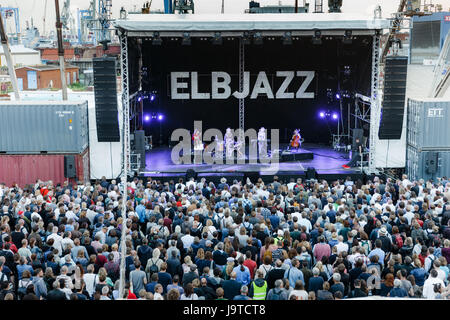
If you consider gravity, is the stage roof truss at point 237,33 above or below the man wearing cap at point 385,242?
above

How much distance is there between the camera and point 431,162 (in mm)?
17906

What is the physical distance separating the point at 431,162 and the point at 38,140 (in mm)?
12703

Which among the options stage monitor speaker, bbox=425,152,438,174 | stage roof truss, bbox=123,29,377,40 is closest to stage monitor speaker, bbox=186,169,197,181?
stage roof truss, bbox=123,29,377,40

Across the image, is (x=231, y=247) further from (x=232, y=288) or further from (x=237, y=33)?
(x=237, y=33)

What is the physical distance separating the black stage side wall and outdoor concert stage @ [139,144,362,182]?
2.71 meters

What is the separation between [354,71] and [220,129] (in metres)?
5.79

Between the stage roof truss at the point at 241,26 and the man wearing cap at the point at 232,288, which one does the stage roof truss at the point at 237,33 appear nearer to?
the stage roof truss at the point at 241,26

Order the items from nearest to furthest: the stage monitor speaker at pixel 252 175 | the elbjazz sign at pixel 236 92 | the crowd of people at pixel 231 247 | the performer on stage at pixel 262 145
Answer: the crowd of people at pixel 231 247, the stage monitor speaker at pixel 252 175, the performer on stage at pixel 262 145, the elbjazz sign at pixel 236 92

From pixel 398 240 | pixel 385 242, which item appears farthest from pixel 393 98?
pixel 385 242

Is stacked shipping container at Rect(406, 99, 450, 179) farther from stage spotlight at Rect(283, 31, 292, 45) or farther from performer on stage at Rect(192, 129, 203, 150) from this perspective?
performer on stage at Rect(192, 129, 203, 150)

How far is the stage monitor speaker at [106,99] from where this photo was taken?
682 inches

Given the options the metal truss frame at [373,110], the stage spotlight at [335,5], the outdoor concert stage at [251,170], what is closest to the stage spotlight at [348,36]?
the metal truss frame at [373,110]

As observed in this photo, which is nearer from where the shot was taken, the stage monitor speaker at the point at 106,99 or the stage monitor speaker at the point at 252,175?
the stage monitor speaker at the point at 106,99

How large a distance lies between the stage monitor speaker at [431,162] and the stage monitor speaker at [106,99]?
10.0 m
